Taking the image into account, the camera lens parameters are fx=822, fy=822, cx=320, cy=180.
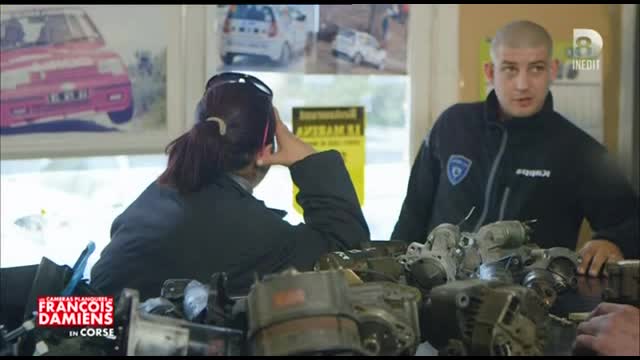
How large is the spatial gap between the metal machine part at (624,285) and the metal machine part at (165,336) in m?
0.58

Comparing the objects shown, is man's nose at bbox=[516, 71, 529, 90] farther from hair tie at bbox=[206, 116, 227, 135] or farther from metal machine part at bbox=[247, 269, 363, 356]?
metal machine part at bbox=[247, 269, 363, 356]

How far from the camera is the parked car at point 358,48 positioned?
75.7 inches

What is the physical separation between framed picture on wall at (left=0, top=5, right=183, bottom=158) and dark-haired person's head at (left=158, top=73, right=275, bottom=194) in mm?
558

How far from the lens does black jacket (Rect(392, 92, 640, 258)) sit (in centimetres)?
177

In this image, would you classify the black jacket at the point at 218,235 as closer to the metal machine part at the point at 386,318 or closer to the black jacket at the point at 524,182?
the metal machine part at the point at 386,318

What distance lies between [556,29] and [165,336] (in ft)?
5.38

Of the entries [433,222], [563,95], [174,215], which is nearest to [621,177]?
[563,95]

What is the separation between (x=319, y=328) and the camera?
662 mm

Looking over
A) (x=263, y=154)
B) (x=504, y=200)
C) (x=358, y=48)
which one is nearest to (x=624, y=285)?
(x=263, y=154)

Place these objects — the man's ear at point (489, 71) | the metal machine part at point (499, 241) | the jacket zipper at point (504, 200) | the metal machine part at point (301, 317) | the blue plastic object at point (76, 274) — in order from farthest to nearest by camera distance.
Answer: the man's ear at point (489, 71) < the jacket zipper at point (504, 200) < the metal machine part at point (499, 241) < the blue plastic object at point (76, 274) < the metal machine part at point (301, 317)

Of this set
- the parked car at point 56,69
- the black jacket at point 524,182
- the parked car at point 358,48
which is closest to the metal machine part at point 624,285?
the black jacket at point 524,182

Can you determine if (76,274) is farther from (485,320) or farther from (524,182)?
(524,182)

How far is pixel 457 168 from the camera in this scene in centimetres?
185

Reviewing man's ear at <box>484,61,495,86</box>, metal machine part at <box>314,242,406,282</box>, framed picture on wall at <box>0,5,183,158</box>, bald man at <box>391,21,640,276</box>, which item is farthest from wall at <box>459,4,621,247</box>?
metal machine part at <box>314,242,406,282</box>
